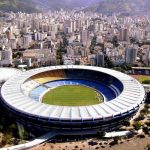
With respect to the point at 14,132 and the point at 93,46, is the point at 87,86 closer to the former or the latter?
the point at 14,132

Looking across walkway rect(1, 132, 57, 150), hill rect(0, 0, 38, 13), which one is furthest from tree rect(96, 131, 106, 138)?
hill rect(0, 0, 38, 13)

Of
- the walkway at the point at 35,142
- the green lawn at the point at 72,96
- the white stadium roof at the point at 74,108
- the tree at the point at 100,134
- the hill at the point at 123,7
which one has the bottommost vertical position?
the walkway at the point at 35,142

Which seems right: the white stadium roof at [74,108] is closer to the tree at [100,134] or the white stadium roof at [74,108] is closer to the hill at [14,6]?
the tree at [100,134]

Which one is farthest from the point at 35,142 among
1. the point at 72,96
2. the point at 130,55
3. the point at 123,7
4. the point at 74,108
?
the point at 123,7

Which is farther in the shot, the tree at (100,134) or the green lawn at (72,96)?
the green lawn at (72,96)

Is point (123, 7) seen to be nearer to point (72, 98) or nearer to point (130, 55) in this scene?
point (130, 55)

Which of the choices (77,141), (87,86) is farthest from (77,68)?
(77,141)

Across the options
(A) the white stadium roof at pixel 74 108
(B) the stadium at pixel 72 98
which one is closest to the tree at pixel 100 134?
(B) the stadium at pixel 72 98

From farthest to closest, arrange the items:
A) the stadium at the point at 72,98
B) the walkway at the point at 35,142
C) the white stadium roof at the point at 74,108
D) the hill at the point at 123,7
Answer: the hill at the point at 123,7, the stadium at the point at 72,98, the white stadium roof at the point at 74,108, the walkway at the point at 35,142
